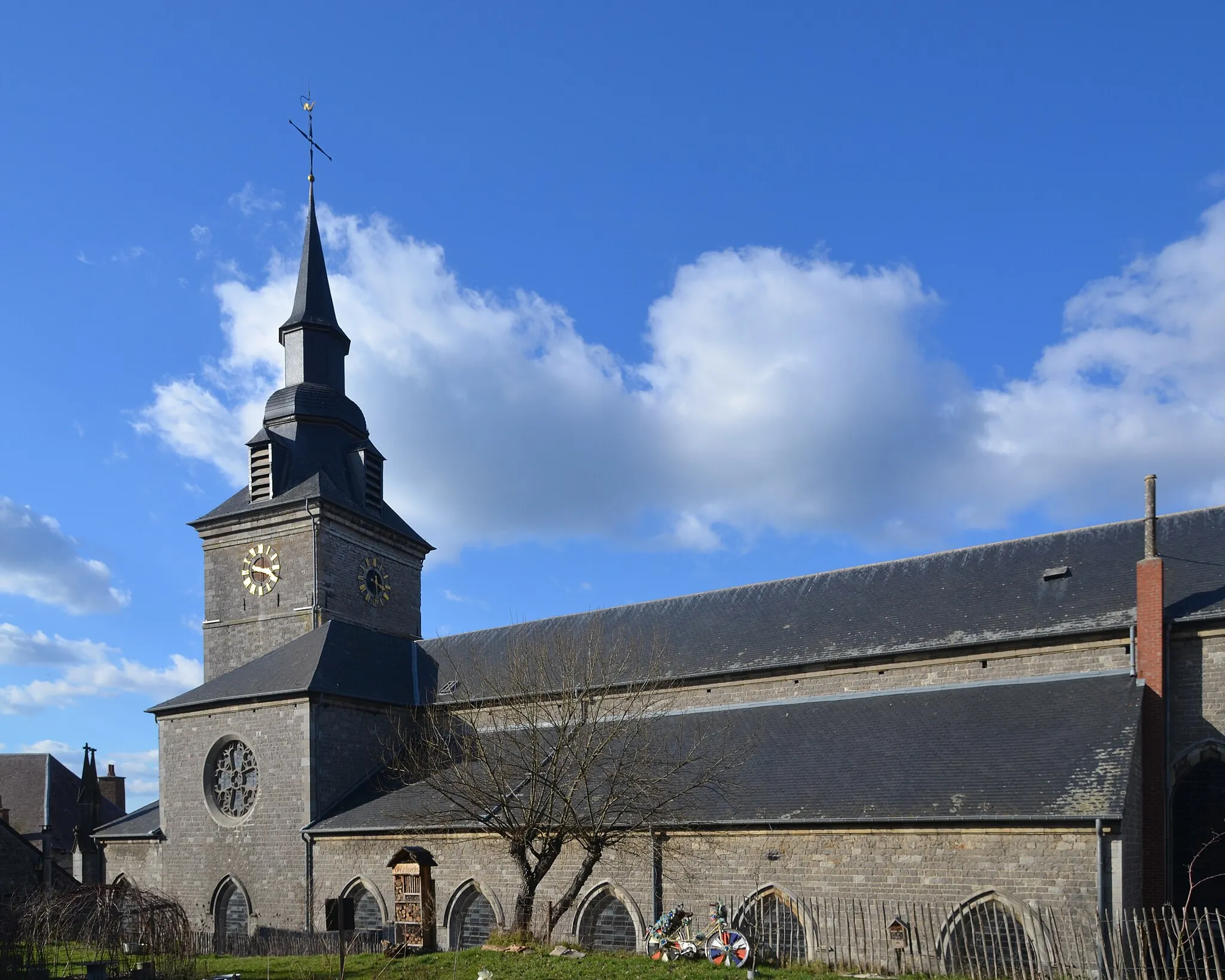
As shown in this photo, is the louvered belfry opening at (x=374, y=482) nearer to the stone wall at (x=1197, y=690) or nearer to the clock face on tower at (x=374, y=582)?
the clock face on tower at (x=374, y=582)

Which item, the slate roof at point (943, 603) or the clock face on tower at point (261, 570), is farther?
the clock face on tower at point (261, 570)

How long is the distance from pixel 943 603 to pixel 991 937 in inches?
339

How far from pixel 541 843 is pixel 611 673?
4.56 metres

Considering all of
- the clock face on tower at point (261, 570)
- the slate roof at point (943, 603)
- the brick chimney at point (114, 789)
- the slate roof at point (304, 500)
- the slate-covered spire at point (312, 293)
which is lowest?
the brick chimney at point (114, 789)

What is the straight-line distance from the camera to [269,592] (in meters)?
31.6

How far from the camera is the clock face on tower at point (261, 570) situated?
31.6 metres

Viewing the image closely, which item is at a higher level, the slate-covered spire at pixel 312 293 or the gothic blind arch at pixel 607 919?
the slate-covered spire at pixel 312 293

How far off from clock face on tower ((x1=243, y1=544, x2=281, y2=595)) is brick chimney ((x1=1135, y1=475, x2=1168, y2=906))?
78.0 ft

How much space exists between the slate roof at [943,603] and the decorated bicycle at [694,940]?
7138 millimetres

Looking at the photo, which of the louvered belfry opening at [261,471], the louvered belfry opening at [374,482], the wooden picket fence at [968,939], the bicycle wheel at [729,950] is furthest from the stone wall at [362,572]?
the bicycle wheel at [729,950]

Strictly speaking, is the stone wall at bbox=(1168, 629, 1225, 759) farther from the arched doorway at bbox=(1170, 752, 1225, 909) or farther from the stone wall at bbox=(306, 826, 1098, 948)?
the stone wall at bbox=(306, 826, 1098, 948)

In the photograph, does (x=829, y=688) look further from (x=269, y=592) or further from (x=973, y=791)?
(x=269, y=592)

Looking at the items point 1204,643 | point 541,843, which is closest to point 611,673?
point 541,843

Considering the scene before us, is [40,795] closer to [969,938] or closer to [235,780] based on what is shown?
[235,780]
